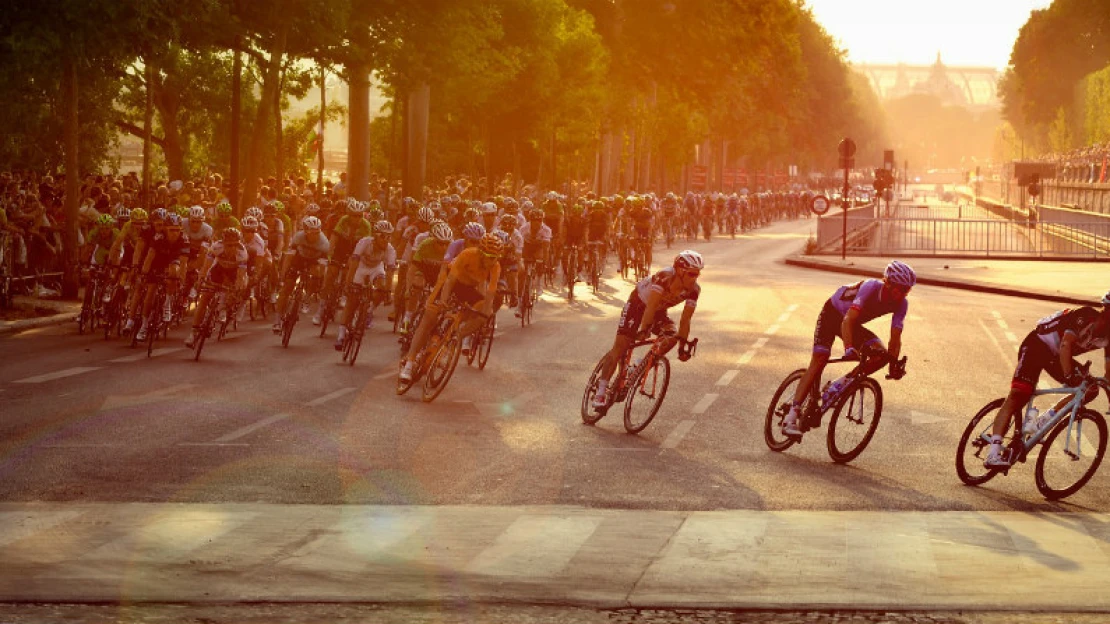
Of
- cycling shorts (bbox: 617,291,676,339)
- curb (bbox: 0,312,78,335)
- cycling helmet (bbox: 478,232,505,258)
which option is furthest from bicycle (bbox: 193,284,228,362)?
cycling shorts (bbox: 617,291,676,339)

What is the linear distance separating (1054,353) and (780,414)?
265cm

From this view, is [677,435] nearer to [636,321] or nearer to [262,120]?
[636,321]

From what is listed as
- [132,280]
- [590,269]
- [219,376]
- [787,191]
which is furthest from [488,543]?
[787,191]

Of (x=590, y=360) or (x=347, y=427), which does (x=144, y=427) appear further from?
(x=590, y=360)

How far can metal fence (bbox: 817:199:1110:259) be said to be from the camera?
176ft

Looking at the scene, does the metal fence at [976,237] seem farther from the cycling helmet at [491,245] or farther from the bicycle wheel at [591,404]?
the bicycle wheel at [591,404]

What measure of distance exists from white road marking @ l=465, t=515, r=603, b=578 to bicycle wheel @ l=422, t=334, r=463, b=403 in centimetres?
602

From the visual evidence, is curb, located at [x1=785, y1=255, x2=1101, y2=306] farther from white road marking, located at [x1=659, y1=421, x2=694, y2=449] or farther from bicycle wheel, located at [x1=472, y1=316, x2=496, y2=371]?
white road marking, located at [x1=659, y1=421, x2=694, y2=449]

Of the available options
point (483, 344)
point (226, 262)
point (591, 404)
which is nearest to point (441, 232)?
point (483, 344)

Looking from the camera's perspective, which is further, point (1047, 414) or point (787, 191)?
point (787, 191)

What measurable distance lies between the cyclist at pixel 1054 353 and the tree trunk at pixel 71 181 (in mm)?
18608

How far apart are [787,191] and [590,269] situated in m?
84.6

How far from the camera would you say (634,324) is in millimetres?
15477

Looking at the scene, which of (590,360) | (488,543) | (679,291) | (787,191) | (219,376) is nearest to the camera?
(488,543)
